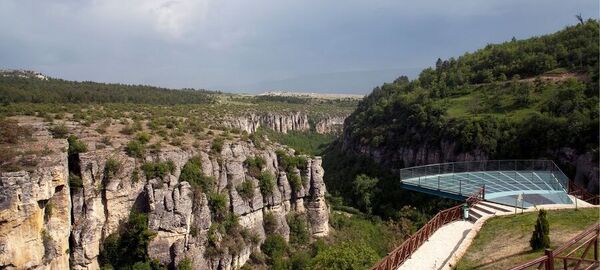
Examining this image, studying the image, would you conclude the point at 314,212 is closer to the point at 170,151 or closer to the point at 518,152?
the point at 170,151

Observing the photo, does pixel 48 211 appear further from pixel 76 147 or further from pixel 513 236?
pixel 513 236

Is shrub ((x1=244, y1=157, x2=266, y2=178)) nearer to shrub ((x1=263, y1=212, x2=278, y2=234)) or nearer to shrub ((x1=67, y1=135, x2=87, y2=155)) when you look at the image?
shrub ((x1=263, y1=212, x2=278, y2=234))

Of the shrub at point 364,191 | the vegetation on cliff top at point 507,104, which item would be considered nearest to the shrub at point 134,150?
the shrub at point 364,191

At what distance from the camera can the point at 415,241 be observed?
2270cm

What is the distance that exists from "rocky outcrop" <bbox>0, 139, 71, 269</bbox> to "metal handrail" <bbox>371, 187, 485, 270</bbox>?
84.7ft

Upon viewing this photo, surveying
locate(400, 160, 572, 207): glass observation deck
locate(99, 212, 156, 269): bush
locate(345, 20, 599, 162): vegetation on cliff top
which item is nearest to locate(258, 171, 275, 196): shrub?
locate(99, 212, 156, 269): bush

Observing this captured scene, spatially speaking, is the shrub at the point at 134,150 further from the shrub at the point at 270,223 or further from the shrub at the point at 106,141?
the shrub at the point at 270,223

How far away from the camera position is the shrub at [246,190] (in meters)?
47.1

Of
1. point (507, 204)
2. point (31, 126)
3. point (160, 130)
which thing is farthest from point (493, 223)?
point (31, 126)

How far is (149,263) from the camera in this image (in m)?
37.0

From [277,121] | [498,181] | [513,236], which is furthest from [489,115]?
[277,121]

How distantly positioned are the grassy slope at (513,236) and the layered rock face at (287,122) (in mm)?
77024

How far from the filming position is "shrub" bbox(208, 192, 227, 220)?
1704 inches

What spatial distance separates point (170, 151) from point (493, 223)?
1216 inches
